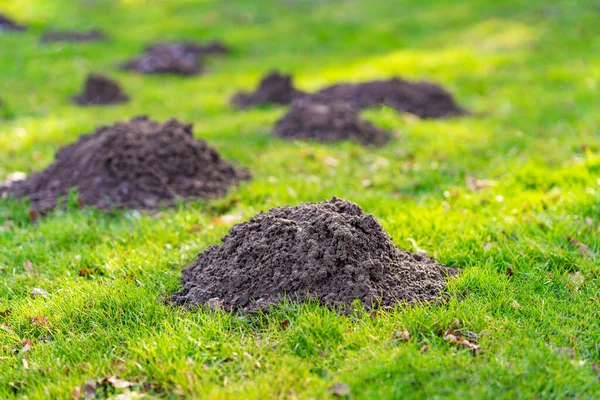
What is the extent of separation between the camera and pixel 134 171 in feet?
19.0

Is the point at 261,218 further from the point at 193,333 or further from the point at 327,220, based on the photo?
the point at 193,333

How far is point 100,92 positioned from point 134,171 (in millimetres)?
5325

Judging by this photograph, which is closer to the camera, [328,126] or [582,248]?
[582,248]

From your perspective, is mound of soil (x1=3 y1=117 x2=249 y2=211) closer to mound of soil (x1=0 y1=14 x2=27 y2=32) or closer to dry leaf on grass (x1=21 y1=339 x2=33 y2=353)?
dry leaf on grass (x1=21 y1=339 x2=33 y2=353)

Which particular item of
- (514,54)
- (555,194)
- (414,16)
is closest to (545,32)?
(514,54)

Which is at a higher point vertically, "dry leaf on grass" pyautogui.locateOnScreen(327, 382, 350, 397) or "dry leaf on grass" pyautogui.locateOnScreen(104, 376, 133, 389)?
"dry leaf on grass" pyautogui.locateOnScreen(327, 382, 350, 397)

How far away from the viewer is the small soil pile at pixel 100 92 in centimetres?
1034

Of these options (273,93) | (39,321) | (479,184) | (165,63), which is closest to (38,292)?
(39,321)

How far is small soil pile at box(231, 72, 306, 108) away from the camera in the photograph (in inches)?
392

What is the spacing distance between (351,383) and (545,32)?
43.4 ft

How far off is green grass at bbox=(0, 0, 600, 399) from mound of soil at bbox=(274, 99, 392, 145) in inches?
12.5

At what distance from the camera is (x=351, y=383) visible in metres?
2.92

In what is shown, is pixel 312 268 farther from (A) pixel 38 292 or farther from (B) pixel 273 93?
(B) pixel 273 93

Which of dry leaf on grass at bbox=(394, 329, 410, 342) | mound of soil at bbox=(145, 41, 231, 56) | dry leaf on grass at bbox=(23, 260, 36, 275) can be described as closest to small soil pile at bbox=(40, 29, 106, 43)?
mound of soil at bbox=(145, 41, 231, 56)
